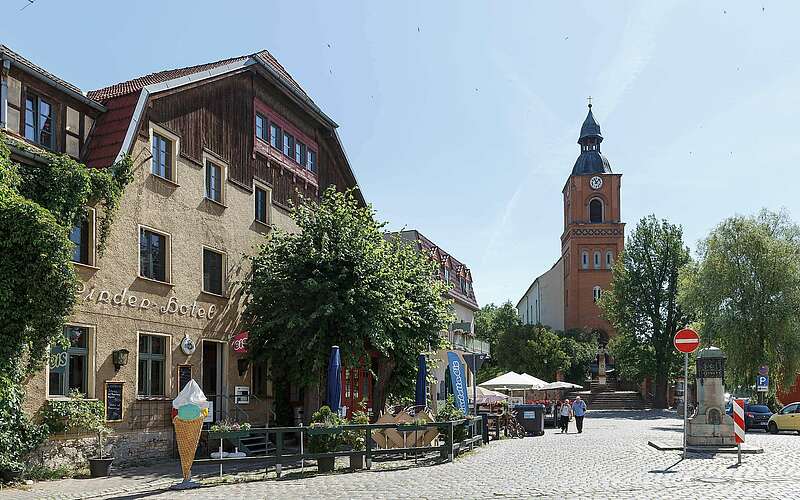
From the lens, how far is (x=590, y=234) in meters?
94.8

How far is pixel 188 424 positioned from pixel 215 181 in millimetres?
10716

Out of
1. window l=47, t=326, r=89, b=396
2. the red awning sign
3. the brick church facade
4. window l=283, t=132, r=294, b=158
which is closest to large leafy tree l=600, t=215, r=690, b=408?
the brick church facade

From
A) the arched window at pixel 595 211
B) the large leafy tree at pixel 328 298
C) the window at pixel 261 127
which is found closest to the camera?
the large leafy tree at pixel 328 298

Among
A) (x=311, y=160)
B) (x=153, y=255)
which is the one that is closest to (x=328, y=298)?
(x=153, y=255)

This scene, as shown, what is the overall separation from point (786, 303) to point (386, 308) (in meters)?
25.2

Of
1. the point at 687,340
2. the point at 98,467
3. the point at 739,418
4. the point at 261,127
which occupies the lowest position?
the point at 98,467

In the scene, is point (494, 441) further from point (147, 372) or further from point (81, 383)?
point (81, 383)

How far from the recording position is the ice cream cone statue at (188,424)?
1562 cm

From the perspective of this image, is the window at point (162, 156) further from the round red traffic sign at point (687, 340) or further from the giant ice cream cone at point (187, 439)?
the round red traffic sign at point (687, 340)

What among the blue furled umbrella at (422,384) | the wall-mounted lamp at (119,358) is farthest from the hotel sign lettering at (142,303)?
the blue furled umbrella at (422,384)

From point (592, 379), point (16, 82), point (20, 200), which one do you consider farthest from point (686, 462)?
point (592, 379)

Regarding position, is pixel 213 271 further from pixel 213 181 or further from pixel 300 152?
pixel 300 152

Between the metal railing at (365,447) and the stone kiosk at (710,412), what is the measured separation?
585 centimetres

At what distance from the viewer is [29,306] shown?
16547mm
